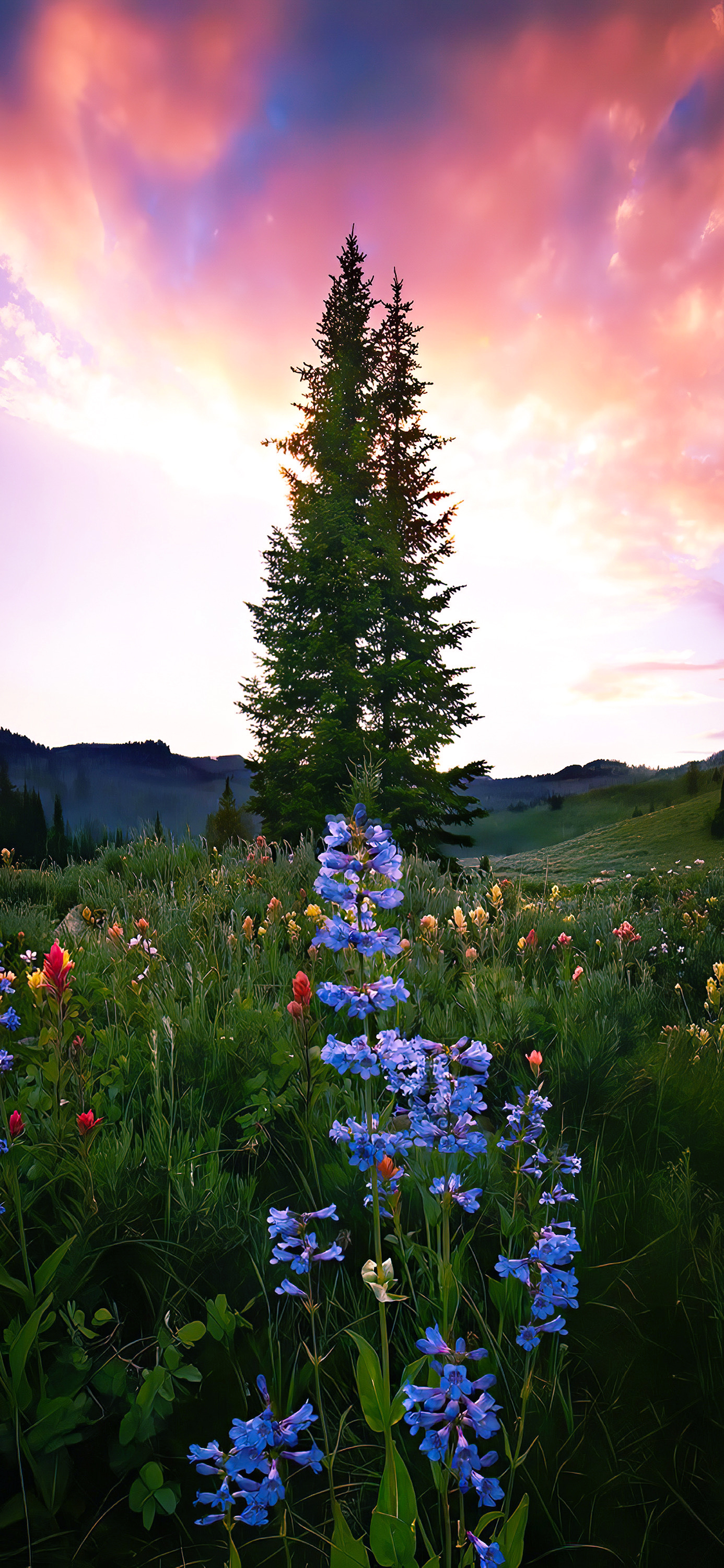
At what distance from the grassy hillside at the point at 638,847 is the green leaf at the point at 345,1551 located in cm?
1696

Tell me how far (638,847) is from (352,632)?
12.9m

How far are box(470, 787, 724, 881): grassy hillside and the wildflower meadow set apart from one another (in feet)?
50.4

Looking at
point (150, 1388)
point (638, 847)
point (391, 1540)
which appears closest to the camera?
point (391, 1540)

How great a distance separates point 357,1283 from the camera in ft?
6.70

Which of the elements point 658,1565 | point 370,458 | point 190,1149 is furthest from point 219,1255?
point 370,458

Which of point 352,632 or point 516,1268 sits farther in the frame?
point 352,632

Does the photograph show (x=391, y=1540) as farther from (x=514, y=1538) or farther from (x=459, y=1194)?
(x=459, y=1194)

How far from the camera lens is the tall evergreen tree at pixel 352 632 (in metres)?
17.2

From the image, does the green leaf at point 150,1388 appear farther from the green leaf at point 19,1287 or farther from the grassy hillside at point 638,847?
the grassy hillside at point 638,847

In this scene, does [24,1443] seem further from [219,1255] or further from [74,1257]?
[219,1255]

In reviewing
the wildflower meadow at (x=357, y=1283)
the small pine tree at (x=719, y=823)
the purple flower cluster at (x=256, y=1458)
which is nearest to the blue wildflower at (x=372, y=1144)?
the wildflower meadow at (x=357, y=1283)

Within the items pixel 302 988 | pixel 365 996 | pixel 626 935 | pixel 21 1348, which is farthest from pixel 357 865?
pixel 626 935

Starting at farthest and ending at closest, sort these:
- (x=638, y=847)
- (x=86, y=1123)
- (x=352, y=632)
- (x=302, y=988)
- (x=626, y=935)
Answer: (x=638, y=847) → (x=352, y=632) → (x=626, y=935) → (x=86, y=1123) → (x=302, y=988)

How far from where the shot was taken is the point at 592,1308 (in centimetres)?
199
